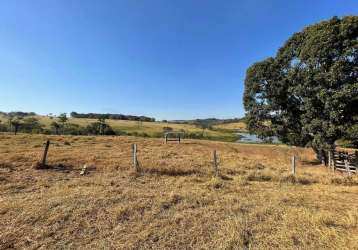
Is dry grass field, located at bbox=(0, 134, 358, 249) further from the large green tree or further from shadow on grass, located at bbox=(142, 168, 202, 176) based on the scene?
the large green tree

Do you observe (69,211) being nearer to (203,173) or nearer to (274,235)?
(274,235)

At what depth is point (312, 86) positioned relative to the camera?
1548 cm

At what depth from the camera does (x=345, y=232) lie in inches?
200

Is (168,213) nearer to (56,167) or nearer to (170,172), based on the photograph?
(170,172)

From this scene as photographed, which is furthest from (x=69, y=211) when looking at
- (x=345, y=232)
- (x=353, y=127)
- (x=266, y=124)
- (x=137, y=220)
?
(x=266, y=124)

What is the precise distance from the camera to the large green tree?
46.7 ft

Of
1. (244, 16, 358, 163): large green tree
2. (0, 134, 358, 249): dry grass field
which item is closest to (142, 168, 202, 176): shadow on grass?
(0, 134, 358, 249): dry grass field

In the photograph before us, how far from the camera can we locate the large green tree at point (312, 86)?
1424 centimetres

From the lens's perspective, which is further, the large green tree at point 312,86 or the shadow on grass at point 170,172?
the large green tree at point 312,86

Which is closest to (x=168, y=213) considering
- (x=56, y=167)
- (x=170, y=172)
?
(x=170, y=172)

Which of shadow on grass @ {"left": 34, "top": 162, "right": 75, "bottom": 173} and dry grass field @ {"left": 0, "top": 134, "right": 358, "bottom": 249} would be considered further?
shadow on grass @ {"left": 34, "top": 162, "right": 75, "bottom": 173}

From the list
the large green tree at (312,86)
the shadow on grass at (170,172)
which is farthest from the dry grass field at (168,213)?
the large green tree at (312,86)

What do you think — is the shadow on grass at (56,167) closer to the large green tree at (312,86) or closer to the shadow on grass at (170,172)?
the shadow on grass at (170,172)

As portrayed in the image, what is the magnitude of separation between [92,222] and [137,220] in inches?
40.9
